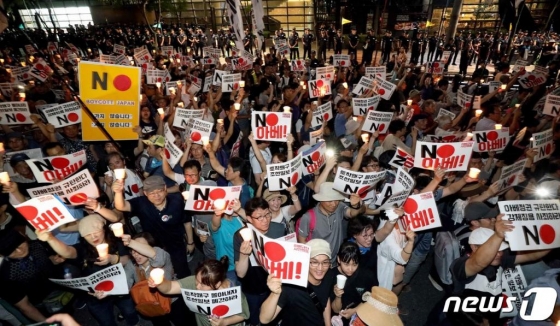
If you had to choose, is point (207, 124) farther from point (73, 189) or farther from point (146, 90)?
point (146, 90)

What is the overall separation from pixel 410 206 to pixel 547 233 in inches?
49.8

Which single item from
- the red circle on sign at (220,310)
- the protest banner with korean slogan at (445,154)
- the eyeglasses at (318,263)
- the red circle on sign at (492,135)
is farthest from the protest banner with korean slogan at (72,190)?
the red circle on sign at (492,135)

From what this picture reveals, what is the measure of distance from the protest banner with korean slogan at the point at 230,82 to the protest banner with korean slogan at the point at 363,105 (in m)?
3.50

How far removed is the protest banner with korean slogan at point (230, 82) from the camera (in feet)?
29.8

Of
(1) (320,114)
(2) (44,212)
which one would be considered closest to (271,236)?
(2) (44,212)

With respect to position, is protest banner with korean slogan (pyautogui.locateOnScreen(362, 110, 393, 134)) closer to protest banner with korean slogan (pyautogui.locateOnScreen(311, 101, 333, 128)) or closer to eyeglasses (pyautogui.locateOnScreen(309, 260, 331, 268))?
protest banner with korean slogan (pyautogui.locateOnScreen(311, 101, 333, 128))

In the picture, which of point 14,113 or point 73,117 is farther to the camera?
point 14,113

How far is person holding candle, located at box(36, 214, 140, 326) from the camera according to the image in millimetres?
3389

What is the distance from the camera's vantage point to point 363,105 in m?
7.40

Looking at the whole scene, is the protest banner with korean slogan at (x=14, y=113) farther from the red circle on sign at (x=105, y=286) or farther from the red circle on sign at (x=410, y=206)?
the red circle on sign at (x=410, y=206)

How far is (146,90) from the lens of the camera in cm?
948

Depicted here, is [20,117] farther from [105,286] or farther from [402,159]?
[402,159]

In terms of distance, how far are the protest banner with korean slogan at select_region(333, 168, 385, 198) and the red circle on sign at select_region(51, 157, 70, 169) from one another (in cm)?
403

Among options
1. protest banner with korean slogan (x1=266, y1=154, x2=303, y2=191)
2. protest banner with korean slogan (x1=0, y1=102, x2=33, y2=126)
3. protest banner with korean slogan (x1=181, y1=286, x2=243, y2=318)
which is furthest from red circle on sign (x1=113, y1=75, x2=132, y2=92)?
protest banner with korean slogan (x1=0, y1=102, x2=33, y2=126)
